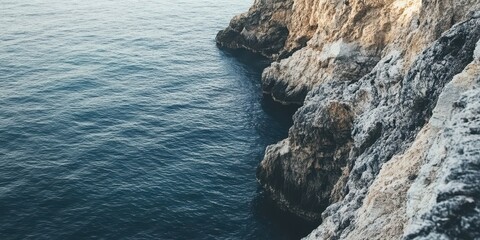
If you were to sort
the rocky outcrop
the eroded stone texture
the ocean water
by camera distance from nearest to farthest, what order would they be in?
the eroded stone texture
the ocean water
the rocky outcrop

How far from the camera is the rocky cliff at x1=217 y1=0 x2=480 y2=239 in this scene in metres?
18.7

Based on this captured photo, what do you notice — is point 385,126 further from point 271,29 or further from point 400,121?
point 271,29

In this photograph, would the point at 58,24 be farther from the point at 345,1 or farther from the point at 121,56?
the point at 345,1

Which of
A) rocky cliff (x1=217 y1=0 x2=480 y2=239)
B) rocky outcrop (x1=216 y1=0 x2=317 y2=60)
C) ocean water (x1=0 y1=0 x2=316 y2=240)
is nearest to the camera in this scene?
rocky cliff (x1=217 y1=0 x2=480 y2=239)

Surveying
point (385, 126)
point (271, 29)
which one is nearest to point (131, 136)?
point (385, 126)

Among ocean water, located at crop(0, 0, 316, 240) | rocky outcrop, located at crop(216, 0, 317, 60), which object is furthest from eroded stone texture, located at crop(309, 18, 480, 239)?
rocky outcrop, located at crop(216, 0, 317, 60)

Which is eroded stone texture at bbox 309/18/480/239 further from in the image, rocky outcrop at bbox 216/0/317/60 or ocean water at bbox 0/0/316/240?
rocky outcrop at bbox 216/0/317/60

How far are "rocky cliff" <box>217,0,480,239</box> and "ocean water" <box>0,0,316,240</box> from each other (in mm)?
6083

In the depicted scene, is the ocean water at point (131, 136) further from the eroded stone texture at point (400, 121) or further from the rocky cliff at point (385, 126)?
the eroded stone texture at point (400, 121)

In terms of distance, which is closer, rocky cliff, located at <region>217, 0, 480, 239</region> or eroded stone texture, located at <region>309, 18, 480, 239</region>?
rocky cliff, located at <region>217, 0, 480, 239</region>

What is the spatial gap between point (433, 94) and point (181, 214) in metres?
29.3

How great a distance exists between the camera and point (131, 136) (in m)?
64.6

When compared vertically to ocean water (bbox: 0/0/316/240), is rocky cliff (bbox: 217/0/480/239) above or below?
above

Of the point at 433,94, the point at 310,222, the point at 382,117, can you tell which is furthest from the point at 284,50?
the point at 433,94
